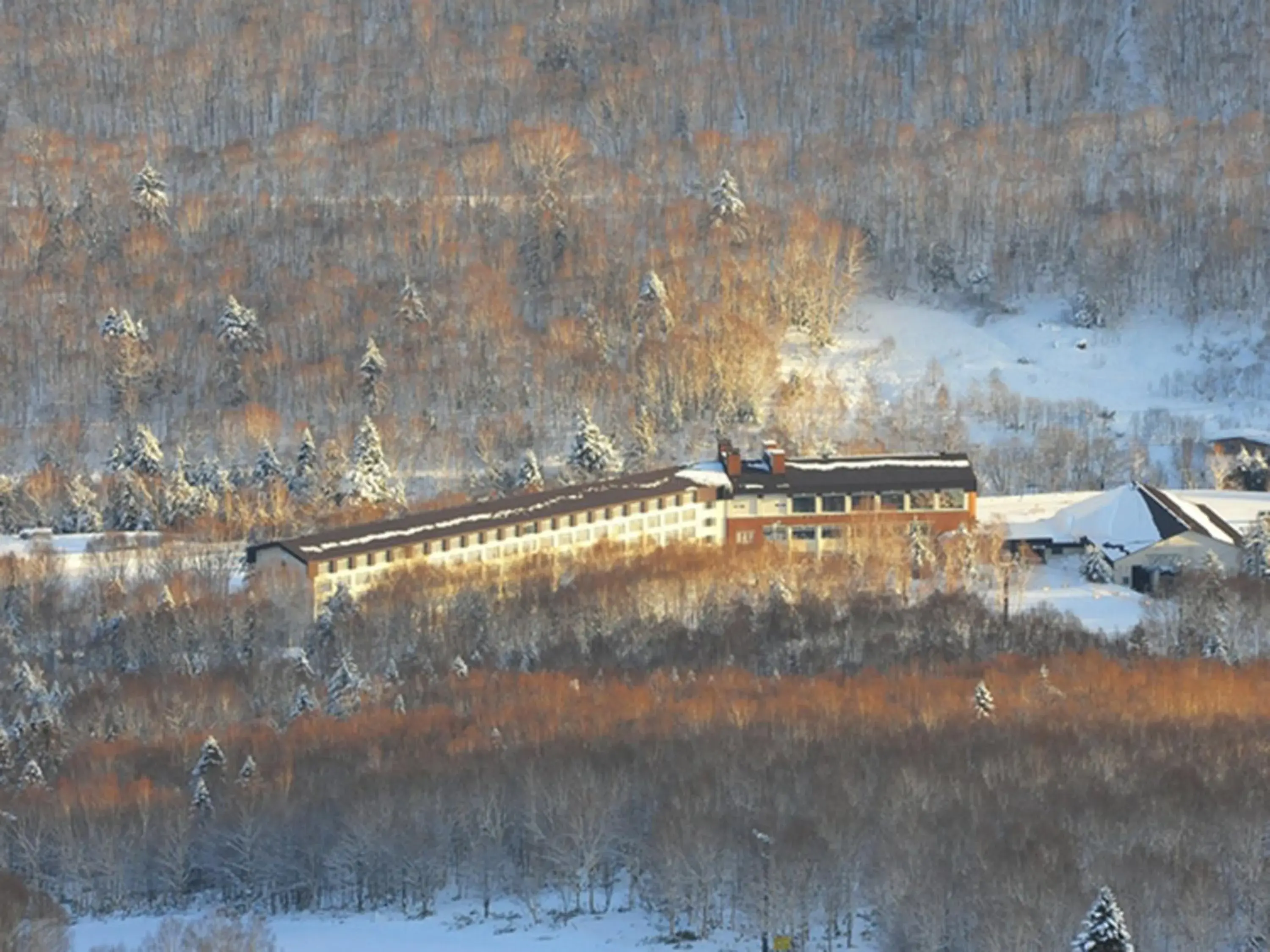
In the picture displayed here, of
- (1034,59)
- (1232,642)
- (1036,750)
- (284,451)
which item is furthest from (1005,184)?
(1036,750)

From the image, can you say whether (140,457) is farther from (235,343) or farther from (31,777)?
(31,777)

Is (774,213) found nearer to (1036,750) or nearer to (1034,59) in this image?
(1034,59)

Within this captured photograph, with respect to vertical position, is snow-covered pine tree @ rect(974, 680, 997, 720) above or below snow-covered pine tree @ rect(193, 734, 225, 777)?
above

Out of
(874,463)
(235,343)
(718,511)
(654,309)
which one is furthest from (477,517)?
(235,343)

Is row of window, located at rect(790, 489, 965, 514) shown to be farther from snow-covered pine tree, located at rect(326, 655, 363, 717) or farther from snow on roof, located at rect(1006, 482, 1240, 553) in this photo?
snow-covered pine tree, located at rect(326, 655, 363, 717)

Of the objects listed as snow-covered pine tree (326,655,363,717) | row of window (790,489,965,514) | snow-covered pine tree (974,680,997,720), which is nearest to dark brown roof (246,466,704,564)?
row of window (790,489,965,514)

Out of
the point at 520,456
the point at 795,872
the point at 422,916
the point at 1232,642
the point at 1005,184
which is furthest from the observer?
the point at 1005,184
